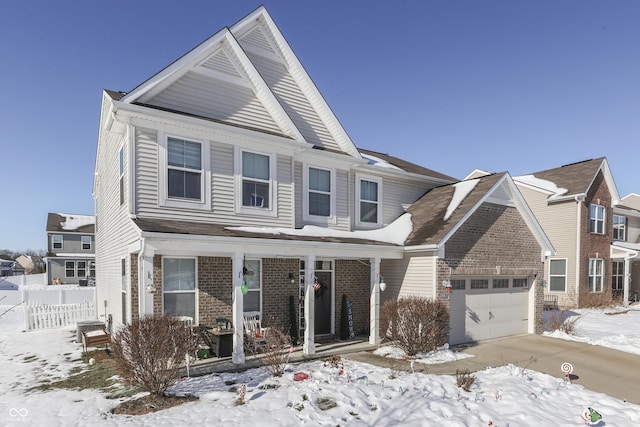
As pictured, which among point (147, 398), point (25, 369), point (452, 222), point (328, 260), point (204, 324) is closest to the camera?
point (147, 398)

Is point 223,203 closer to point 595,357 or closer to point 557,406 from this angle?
point 557,406

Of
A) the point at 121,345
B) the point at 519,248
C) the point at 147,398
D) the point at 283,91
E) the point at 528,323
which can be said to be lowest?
the point at 528,323

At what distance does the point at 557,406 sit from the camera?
→ 6969 mm

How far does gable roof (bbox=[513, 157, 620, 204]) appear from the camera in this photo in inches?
821

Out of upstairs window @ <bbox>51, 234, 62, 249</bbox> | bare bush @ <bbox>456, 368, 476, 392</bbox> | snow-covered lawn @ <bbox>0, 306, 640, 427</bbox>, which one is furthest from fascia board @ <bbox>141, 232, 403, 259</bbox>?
upstairs window @ <bbox>51, 234, 62, 249</bbox>

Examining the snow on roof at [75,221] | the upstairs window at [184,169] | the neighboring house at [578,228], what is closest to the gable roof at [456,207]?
the upstairs window at [184,169]

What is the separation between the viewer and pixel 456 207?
12289 mm

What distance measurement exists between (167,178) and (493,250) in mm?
10206

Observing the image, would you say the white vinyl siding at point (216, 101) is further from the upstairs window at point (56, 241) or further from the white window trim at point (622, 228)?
the upstairs window at point (56, 241)

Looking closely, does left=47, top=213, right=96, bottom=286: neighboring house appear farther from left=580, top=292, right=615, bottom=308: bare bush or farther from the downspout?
left=580, top=292, right=615, bottom=308: bare bush

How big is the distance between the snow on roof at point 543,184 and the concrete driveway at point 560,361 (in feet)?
39.2

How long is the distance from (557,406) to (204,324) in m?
8.04

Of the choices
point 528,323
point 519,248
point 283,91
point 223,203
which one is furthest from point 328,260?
point 528,323

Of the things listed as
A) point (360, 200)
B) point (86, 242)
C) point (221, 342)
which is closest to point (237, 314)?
point (221, 342)
